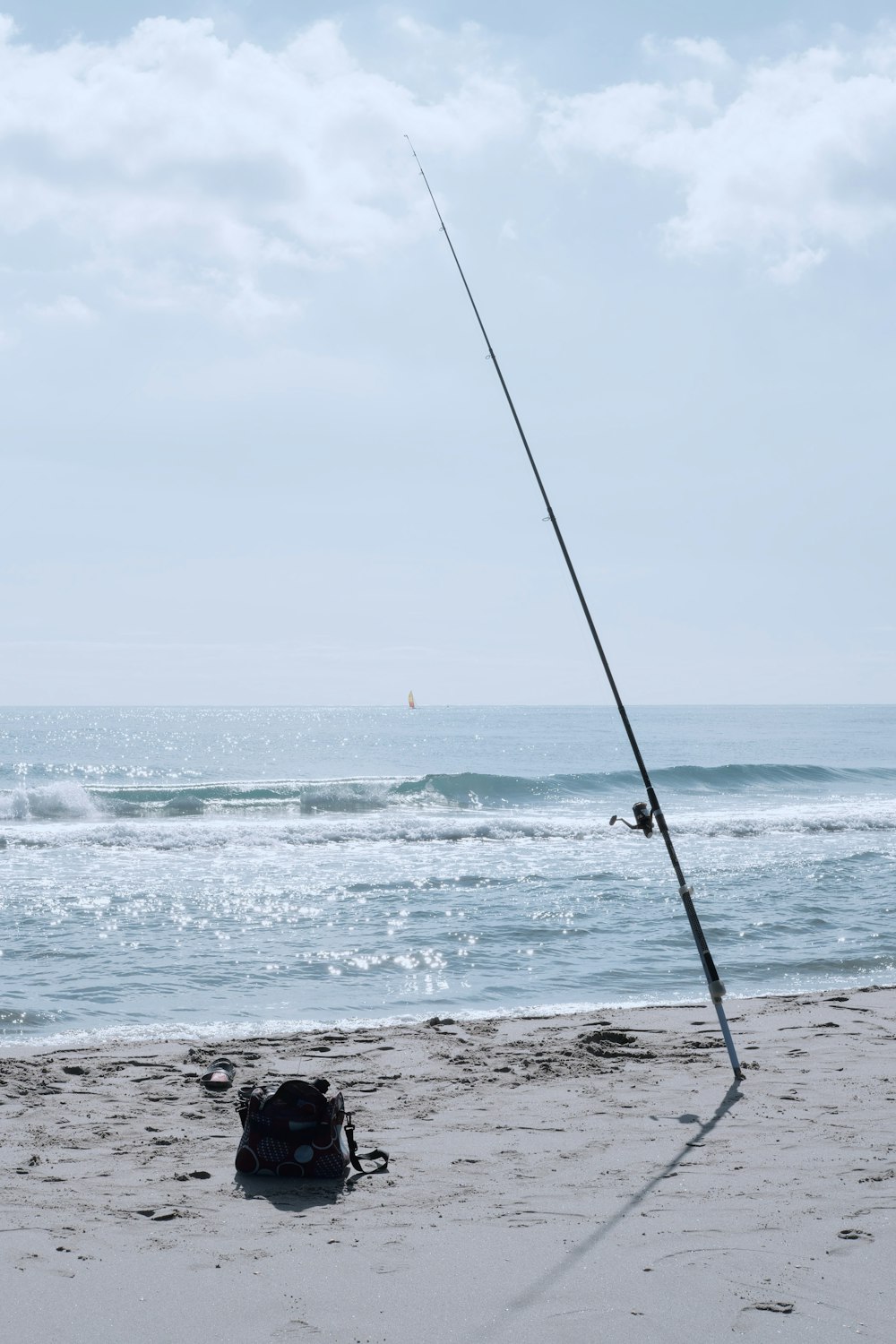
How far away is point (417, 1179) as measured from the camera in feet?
13.4

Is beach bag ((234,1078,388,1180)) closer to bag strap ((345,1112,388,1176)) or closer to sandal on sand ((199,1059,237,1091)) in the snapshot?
bag strap ((345,1112,388,1176))

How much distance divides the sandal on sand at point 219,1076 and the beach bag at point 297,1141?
1.23m

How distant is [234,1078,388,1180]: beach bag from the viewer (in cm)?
407

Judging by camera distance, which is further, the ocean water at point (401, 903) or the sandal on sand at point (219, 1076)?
the ocean water at point (401, 903)

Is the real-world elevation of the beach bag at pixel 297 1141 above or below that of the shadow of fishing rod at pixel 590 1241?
above

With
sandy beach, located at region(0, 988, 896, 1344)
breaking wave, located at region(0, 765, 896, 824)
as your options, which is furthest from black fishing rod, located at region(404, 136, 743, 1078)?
breaking wave, located at region(0, 765, 896, 824)

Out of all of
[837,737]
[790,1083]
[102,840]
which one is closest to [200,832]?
[102,840]

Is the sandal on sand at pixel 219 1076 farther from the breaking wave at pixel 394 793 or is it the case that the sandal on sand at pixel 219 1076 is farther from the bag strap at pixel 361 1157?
the breaking wave at pixel 394 793

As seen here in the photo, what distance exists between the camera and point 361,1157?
4.29 metres

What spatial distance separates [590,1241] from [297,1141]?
1241 mm

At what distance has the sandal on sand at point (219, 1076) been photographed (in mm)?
5359

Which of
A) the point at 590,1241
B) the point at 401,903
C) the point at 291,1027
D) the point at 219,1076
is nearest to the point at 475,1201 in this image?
the point at 590,1241

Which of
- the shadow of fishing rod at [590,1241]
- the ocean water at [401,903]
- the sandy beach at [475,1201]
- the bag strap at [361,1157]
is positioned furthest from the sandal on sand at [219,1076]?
the shadow of fishing rod at [590,1241]

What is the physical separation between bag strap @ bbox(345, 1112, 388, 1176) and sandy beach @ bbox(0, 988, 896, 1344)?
0.08 m
